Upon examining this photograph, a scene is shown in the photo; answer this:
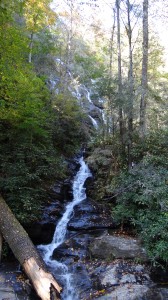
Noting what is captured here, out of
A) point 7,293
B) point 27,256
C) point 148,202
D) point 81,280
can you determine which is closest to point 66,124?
point 148,202

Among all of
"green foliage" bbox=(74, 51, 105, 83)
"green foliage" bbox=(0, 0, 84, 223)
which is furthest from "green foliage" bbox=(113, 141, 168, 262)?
"green foliage" bbox=(74, 51, 105, 83)

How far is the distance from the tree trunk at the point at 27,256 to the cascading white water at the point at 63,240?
487 millimetres

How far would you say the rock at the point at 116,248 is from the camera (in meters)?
6.80

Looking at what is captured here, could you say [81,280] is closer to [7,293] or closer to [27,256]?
[27,256]

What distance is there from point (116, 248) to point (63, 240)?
2.20m

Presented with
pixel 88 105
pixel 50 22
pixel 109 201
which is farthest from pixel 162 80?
pixel 109 201

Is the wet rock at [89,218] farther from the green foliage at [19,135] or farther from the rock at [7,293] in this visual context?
the rock at [7,293]

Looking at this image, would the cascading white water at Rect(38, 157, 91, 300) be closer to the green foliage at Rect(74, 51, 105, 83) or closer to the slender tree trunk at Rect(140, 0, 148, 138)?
the slender tree trunk at Rect(140, 0, 148, 138)

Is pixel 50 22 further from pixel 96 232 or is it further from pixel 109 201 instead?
pixel 96 232

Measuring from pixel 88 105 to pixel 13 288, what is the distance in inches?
682

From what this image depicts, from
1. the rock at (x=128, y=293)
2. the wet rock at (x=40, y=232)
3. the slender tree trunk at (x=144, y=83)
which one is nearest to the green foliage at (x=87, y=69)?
the slender tree trunk at (x=144, y=83)

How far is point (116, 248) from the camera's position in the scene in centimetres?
706

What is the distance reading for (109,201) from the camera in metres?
10.1

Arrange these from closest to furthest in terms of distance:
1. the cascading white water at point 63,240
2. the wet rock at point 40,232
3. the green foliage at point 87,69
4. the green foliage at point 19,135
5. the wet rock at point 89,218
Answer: the cascading white water at point 63,240 → the green foliage at point 19,135 → the wet rock at point 40,232 → the wet rock at point 89,218 → the green foliage at point 87,69
